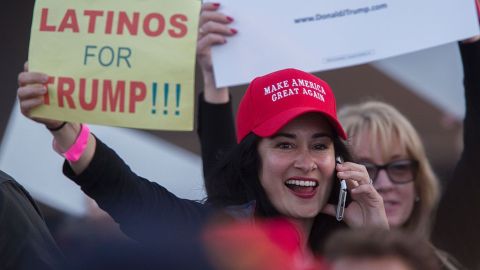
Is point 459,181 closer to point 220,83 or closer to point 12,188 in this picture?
point 220,83

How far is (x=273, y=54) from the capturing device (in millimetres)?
3047

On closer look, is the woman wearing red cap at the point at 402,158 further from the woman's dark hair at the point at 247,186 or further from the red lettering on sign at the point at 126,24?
the red lettering on sign at the point at 126,24

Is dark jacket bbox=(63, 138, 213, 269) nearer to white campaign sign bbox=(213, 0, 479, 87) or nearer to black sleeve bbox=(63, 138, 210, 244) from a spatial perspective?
black sleeve bbox=(63, 138, 210, 244)

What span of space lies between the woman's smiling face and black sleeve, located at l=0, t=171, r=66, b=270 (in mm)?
650

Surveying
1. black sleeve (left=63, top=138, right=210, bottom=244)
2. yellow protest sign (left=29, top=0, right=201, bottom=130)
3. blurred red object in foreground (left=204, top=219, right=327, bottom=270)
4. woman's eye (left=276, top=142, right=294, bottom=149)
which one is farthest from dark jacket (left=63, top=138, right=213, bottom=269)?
blurred red object in foreground (left=204, top=219, right=327, bottom=270)

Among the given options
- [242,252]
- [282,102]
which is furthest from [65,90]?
[242,252]

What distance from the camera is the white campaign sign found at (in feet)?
9.93

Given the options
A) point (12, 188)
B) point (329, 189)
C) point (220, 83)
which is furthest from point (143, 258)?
point (220, 83)

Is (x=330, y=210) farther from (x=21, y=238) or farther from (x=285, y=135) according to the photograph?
(x=21, y=238)

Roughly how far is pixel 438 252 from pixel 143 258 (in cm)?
221

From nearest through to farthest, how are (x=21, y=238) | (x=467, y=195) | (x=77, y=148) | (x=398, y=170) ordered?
(x=21, y=238) < (x=77, y=148) < (x=467, y=195) < (x=398, y=170)

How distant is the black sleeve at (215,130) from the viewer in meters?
3.14

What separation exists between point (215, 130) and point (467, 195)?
0.90 meters

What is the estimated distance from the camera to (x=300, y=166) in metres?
2.67
